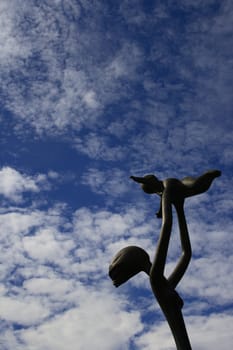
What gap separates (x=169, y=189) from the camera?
8148 millimetres

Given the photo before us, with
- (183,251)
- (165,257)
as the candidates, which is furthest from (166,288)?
(183,251)

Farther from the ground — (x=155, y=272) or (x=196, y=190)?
(x=196, y=190)

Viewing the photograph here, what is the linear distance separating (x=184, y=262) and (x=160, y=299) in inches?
34.3

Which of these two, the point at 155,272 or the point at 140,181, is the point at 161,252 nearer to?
the point at 155,272

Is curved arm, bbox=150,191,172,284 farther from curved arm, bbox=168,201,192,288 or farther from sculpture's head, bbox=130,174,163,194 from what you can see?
sculpture's head, bbox=130,174,163,194

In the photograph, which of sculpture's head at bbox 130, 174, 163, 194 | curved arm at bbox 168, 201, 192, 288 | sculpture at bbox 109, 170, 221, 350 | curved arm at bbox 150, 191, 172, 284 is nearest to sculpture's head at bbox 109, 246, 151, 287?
sculpture at bbox 109, 170, 221, 350

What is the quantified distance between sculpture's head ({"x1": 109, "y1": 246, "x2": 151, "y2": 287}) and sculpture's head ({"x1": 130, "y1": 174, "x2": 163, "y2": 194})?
104cm

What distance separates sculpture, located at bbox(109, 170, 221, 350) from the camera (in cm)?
766

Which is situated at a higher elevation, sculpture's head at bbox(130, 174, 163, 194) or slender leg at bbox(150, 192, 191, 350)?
sculpture's head at bbox(130, 174, 163, 194)

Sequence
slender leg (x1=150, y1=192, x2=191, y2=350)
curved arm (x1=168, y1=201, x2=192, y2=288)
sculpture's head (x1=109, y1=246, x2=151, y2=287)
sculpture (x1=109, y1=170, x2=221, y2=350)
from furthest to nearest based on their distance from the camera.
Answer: curved arm (x1=168, y1=201, x2=192, y2=288), sculpture's head (x1=109, y1=246, x2=151, y2=287), sculpture (x1=109, y1=170, x2=221, y2=350), slender leg (x1=150, y1=192, x2=191, y2=350)

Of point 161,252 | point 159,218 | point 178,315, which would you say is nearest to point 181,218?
point 159,218

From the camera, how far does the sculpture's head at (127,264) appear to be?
8.05m

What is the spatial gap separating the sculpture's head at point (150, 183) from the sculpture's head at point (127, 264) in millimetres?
1043

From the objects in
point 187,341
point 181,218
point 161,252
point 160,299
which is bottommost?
point 187,341
